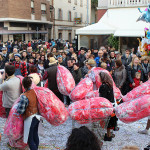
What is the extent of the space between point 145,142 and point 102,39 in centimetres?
1144

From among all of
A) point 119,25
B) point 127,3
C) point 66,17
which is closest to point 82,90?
point 119,25

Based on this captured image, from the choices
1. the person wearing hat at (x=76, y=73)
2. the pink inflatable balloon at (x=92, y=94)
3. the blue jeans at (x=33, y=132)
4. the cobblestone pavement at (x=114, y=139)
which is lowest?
the cobblestone pavement at (x=114, y=139)

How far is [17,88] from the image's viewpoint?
4129mm

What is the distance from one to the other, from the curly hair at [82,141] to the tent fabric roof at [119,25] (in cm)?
1054

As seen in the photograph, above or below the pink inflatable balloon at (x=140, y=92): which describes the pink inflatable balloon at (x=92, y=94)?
below

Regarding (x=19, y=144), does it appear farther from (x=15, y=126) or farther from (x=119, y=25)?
(x=119, y=25)

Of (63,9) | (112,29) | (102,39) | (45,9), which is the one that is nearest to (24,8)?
(45,9)

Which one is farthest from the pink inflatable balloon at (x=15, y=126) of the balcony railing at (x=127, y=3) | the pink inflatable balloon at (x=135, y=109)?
the balcony railing at (x=127, y=3)

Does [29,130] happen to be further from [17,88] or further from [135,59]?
[135,59]

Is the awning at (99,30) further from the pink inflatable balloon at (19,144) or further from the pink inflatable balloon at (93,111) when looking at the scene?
the pink inflatable balloon at (19,144)

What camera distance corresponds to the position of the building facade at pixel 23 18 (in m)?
22.6

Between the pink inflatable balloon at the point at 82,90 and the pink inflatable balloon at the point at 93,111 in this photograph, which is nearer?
the pink inflatable balloon at the point at 93,111

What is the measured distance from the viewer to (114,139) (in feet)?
14.3

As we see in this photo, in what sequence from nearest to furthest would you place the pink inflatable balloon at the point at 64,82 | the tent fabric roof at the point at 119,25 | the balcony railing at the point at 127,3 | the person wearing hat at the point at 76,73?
the pink inflatable balloon at the point at 64,82 < the person wearing hat at the point at 76,73 < the tent fabric roof at the point at 119,25 < the balcony railing at the point at 127,3
